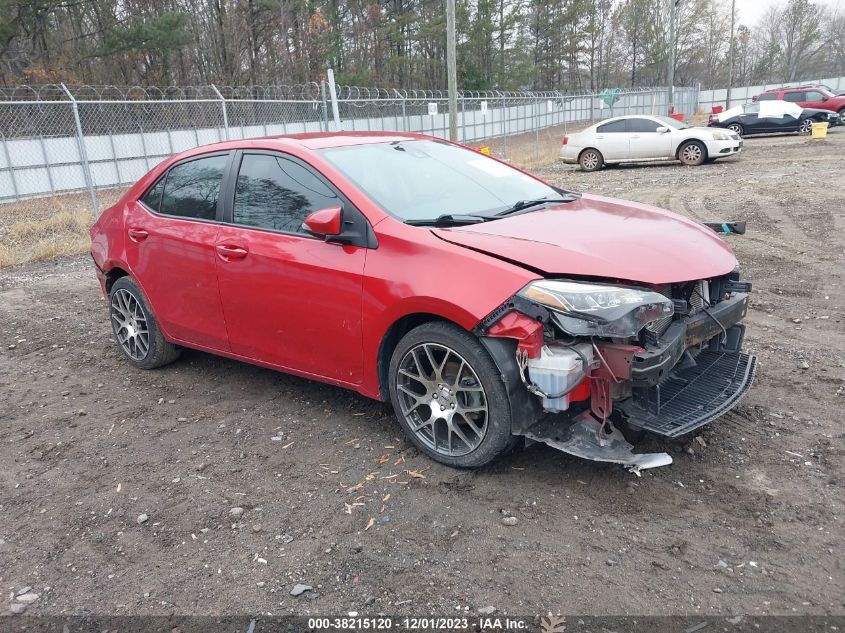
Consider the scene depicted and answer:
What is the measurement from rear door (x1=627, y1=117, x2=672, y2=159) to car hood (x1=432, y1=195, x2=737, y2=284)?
1612cm

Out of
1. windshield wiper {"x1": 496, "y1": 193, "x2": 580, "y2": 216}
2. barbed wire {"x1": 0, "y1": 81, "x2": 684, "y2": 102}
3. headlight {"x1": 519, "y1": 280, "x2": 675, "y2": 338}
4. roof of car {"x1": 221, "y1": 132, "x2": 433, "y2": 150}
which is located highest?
barbed wire {"x1": 0, "y1": 81, "x2": 684, "y2": 102}

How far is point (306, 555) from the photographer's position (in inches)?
115

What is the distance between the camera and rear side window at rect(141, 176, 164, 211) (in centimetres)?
489

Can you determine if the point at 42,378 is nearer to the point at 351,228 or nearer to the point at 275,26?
the point at 351,228

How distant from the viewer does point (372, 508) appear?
3.24 m

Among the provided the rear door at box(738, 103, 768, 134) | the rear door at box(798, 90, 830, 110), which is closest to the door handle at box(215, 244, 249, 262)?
the rear door at box(738, 103, 768, 134)

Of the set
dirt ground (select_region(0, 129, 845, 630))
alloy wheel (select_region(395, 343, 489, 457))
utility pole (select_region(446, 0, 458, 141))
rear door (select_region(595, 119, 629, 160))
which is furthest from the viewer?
rear door (select_region(595, 119, 629, 160))

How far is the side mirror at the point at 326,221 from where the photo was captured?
3555 millimetres

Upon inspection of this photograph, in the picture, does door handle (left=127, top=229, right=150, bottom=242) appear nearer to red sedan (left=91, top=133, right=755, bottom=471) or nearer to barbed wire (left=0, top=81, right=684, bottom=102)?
red sedan (left=91, top=133, right=755, bottom=471)

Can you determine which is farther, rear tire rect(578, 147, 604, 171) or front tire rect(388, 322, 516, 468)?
rear tire rect(578, 147, 604, 171)

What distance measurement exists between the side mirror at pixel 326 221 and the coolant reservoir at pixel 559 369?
1.28 m

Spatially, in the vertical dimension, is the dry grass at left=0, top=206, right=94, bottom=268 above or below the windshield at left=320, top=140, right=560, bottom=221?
below

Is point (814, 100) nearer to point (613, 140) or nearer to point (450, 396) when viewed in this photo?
point (613, 140)

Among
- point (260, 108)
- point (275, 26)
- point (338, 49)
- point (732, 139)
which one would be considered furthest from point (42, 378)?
point (338, 49)
